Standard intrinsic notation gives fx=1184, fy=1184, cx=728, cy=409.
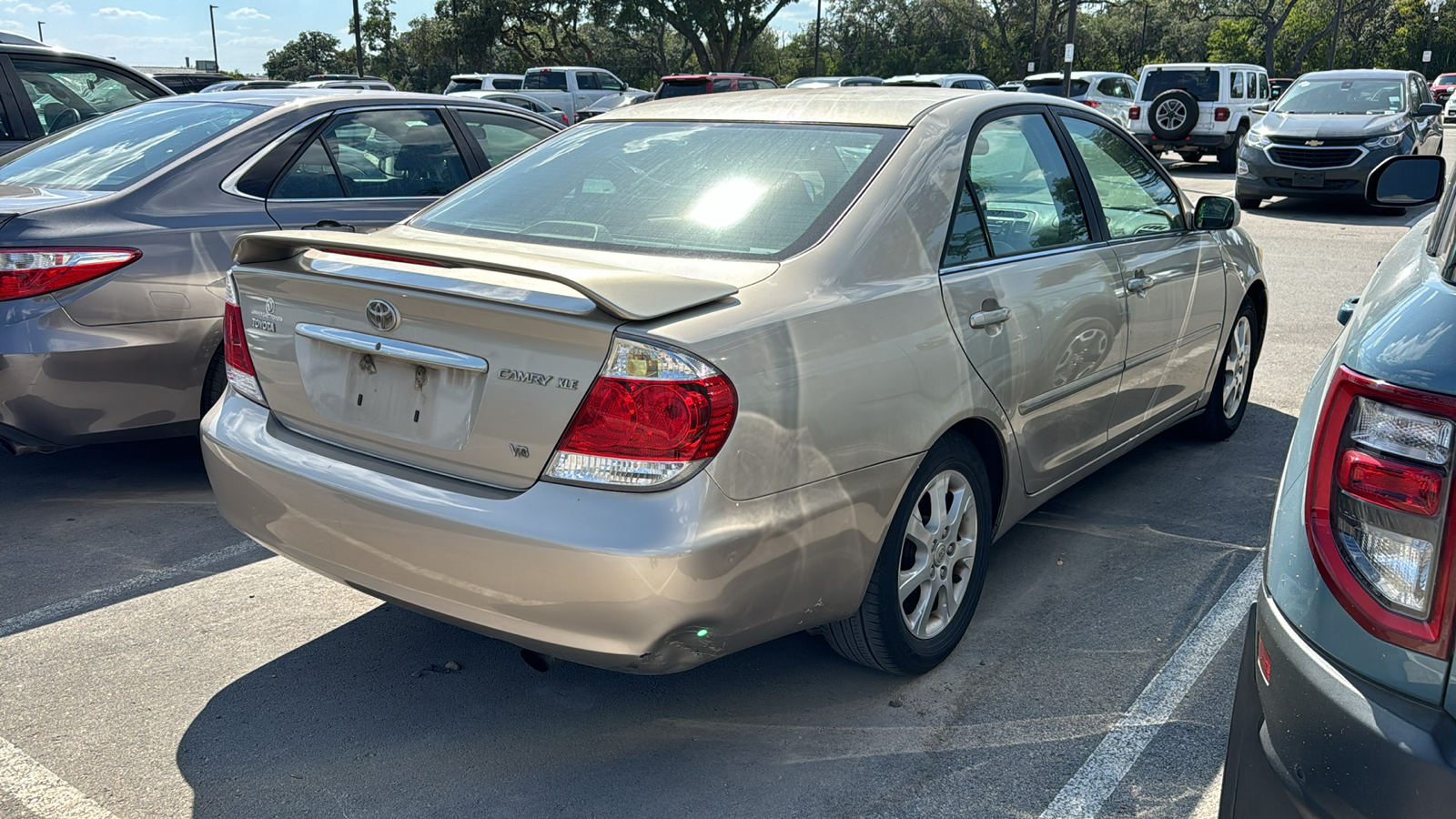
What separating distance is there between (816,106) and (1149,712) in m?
1.97

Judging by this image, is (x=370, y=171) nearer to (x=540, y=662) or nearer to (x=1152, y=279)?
(x=540, y=662)

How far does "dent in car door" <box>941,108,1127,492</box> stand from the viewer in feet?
10.7

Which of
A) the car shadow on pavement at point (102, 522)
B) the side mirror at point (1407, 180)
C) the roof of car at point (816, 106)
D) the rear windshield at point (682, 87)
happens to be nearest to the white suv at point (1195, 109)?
the rear windshield at point (682, 87)

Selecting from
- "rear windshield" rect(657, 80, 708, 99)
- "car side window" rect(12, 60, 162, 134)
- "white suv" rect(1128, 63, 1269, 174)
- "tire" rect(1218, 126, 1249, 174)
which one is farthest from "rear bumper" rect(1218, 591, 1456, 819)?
"rear windshield" rect(657, 80, 708, 99)

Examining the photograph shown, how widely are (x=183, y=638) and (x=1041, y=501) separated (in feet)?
8.76

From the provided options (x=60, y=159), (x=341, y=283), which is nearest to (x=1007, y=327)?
(x=341, y=283)

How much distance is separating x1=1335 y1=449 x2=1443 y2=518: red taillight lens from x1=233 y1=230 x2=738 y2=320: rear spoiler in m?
1.30

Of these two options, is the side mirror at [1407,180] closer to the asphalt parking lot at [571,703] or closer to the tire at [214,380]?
the asphalt parking lot at [571,703]

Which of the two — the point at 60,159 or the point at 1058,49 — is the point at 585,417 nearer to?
the point at 60,159

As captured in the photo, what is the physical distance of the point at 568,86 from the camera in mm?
30156

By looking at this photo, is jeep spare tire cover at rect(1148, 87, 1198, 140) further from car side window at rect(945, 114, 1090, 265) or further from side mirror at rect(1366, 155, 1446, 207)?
car side window at rect(945, 114, 1090, 265)

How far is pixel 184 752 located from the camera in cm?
290

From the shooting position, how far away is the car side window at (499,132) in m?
5.87

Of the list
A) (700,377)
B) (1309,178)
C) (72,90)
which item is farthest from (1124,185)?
(1309,178)
